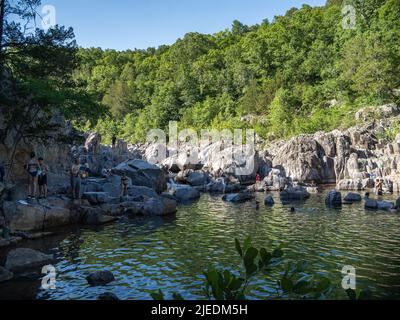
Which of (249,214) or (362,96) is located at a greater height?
(362,96)

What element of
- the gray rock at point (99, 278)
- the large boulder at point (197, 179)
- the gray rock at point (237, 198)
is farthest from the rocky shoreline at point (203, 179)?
the gray rock at point (99, 278)

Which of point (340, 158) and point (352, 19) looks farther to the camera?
point (352, 19)

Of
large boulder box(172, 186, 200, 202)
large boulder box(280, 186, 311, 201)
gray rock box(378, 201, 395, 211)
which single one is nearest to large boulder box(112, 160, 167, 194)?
large boulder box(172, 186, 200, 202)

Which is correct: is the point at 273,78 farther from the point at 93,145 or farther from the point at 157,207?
the point at 157,207

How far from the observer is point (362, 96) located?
74750 mm

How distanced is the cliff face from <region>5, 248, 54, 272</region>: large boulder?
39.2 m

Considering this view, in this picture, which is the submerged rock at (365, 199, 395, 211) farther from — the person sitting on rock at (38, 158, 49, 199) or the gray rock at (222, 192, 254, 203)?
the person sitting on rock at (38, 158, 49, 199)

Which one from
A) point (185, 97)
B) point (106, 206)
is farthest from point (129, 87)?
point (106, 206)

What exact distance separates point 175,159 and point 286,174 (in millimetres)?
17412

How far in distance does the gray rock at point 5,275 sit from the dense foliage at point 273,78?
4111 centimetres

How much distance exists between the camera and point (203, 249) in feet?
64.8

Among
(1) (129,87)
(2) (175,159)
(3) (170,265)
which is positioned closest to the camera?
(3) (170,265)

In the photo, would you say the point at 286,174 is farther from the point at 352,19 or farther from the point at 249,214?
the point at 352,19
